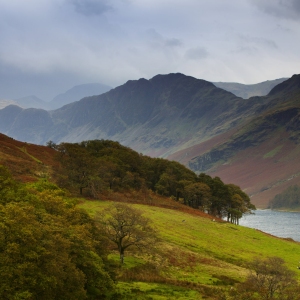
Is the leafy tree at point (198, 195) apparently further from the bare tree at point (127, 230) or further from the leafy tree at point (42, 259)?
the leafy tree at point (42, 259)

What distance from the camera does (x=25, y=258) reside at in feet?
79.0

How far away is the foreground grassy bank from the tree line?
12.3 m

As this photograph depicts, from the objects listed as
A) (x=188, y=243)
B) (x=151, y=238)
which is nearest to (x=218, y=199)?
(x=188, y=243)

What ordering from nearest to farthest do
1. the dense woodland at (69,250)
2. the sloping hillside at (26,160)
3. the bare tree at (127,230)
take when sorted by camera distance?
the dense woodland at (69,250) < the bare tree at (127,230) < the sloping hillside at (26,160)

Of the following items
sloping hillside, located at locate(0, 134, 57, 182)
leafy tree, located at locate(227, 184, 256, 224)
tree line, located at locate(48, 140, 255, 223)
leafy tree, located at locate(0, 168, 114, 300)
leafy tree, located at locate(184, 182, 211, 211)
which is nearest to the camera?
leafy tree, located at locate(0, 168, 114, 300)

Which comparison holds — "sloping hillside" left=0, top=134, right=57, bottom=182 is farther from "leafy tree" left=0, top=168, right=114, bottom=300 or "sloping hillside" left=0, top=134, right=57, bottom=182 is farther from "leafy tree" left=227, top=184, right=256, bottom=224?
"leafy tree" left=227, top=184, right=256, bottom=224

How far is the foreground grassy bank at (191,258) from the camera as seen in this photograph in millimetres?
42750

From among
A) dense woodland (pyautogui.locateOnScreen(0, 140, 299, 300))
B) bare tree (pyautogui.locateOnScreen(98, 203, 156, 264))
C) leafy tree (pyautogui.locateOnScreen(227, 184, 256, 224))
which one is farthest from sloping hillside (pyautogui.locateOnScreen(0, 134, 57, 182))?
leafy tree (pyautogui.locateOnScreen(227, 184, 256, 224))

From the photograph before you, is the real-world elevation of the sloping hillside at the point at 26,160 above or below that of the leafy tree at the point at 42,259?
above

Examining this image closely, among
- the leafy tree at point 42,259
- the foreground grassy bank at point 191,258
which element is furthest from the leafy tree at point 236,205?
the leafy tree at point 42,259

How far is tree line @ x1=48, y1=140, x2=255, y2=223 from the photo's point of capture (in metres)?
90.1

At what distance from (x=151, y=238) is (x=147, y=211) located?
2903 cm

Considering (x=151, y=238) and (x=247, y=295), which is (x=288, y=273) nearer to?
(x=247, y=295)

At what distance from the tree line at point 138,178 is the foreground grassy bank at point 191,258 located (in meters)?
12.3
